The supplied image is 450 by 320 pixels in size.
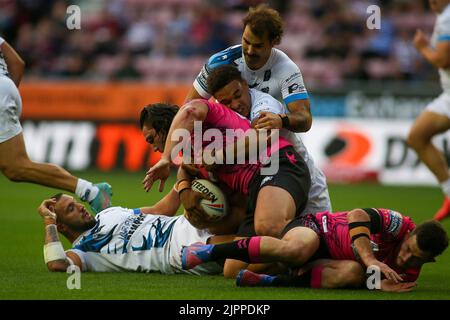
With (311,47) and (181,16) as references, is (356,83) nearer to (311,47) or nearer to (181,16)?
(311,47)

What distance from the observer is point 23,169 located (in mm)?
8602

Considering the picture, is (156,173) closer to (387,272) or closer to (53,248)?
(53,248)

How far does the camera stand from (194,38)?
2020 cm

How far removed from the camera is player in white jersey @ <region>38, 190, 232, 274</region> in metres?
7.30

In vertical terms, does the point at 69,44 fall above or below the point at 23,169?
above

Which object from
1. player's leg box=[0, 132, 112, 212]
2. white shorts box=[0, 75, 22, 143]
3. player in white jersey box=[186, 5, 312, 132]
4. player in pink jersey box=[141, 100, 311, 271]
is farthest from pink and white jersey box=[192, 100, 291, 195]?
white shorts box=[0, 75, 22, 143]

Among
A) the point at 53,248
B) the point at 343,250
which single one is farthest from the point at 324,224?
the point at 53,248

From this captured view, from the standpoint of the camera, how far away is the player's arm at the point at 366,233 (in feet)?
20.3

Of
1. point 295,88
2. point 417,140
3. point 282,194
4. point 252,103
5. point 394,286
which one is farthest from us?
point 417,140

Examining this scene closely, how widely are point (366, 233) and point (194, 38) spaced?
565 inches

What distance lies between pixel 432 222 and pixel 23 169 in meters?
4.09

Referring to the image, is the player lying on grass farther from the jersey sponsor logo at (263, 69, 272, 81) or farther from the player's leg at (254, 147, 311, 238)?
the jersey sponsor logo at (263, 69, 272, 81)

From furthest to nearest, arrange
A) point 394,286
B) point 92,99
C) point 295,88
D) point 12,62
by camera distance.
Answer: point 92,99 < point 12,62 < point 295,88 < point 394,286
